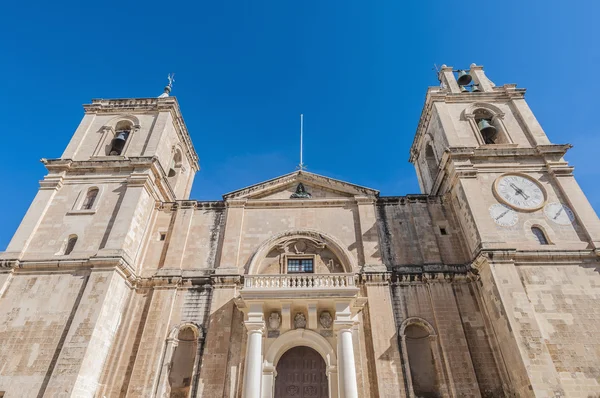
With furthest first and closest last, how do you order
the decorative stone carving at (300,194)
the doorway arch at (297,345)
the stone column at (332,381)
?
the decorative stone carving at (300,194)
the doorway arch at (297,345)
the stone column at (332,381)

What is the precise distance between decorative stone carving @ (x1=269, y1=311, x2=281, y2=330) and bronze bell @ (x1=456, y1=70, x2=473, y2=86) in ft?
69.8

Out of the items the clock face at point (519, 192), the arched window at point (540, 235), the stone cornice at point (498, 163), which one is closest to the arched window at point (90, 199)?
the stone cornice at point (498, 163)

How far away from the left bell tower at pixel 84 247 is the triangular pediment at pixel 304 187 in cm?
531

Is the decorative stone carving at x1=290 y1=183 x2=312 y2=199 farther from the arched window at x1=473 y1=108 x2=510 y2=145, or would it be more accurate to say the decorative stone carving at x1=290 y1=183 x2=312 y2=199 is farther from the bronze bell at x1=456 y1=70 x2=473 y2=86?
the bronze bell at x1=456 y1=70 x2=473 y2=86

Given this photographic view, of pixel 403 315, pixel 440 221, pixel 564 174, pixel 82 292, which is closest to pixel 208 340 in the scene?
pixel 82 292

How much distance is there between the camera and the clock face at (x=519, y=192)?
694 inches

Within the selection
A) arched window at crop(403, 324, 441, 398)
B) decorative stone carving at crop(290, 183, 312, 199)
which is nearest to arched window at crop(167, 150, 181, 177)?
decorative stone carving at crop(290, 183, 312, 199)

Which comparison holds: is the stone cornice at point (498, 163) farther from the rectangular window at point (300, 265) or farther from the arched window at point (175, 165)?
the arched window at point (175, 165)

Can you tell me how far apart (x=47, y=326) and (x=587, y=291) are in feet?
73.6

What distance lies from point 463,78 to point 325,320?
20.7 meters

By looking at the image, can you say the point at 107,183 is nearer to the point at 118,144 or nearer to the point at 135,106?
the point at 118,144

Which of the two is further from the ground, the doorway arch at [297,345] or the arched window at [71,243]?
the arched window at [71,243]

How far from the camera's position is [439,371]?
14.9 m

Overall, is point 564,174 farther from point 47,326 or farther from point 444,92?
point 47,326
